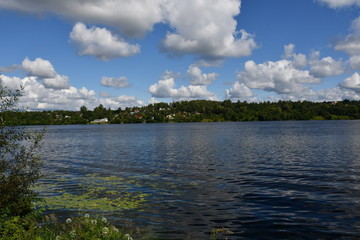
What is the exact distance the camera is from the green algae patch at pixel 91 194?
23734mm

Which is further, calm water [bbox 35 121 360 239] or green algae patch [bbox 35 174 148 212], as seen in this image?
green algae patch [bbox 35 174 148 212]

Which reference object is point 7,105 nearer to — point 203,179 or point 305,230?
point 305,230

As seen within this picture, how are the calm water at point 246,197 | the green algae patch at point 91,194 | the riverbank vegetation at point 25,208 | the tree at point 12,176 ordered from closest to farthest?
the riverbank vegetation at point 25,208 < the tree at point 12,176 < the calm water at point 246,197 < the green algae patch at point 91,194

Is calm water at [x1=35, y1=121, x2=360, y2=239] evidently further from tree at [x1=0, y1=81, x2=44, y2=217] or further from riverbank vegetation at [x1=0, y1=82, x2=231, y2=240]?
tree at [x1=0, y1=81, x2=44, y2=217]

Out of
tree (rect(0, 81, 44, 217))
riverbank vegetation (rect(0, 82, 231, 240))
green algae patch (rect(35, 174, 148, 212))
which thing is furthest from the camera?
green algae patch (rect(35, 174, 148, 212))

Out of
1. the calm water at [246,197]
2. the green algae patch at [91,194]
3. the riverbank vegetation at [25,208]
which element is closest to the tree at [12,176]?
the riverbank vegetation at [25,208]

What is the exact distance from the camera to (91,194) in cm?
2741

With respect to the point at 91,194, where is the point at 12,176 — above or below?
above

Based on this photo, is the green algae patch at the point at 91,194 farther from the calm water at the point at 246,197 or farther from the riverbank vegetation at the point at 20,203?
the riverbank vegetation at the point at 20,203

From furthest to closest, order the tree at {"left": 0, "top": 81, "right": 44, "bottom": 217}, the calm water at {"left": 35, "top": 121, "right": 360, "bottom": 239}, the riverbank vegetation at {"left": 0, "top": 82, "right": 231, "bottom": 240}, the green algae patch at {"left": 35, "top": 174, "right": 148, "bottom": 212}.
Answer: the green algae patch at {"left": 35, "top": 174, "right": 148, "bottom": 212}, the calm water at {"left": 35, "top": 121, "right": 360, "bottom": 239}, the tree at {"left": 0, "top": 81, "right": 44, "bottom": 217}, the riverbank vegetation at {"left": 0, "top": 82, "right": 231, "bottom": 240}

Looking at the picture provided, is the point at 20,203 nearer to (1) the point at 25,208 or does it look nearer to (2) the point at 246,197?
(1) the point at 25,208

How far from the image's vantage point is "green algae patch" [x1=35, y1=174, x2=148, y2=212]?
23734 mm

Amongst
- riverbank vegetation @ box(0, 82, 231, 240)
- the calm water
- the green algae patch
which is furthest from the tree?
the calm water

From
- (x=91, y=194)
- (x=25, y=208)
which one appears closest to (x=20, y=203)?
(x=25, y=208)
